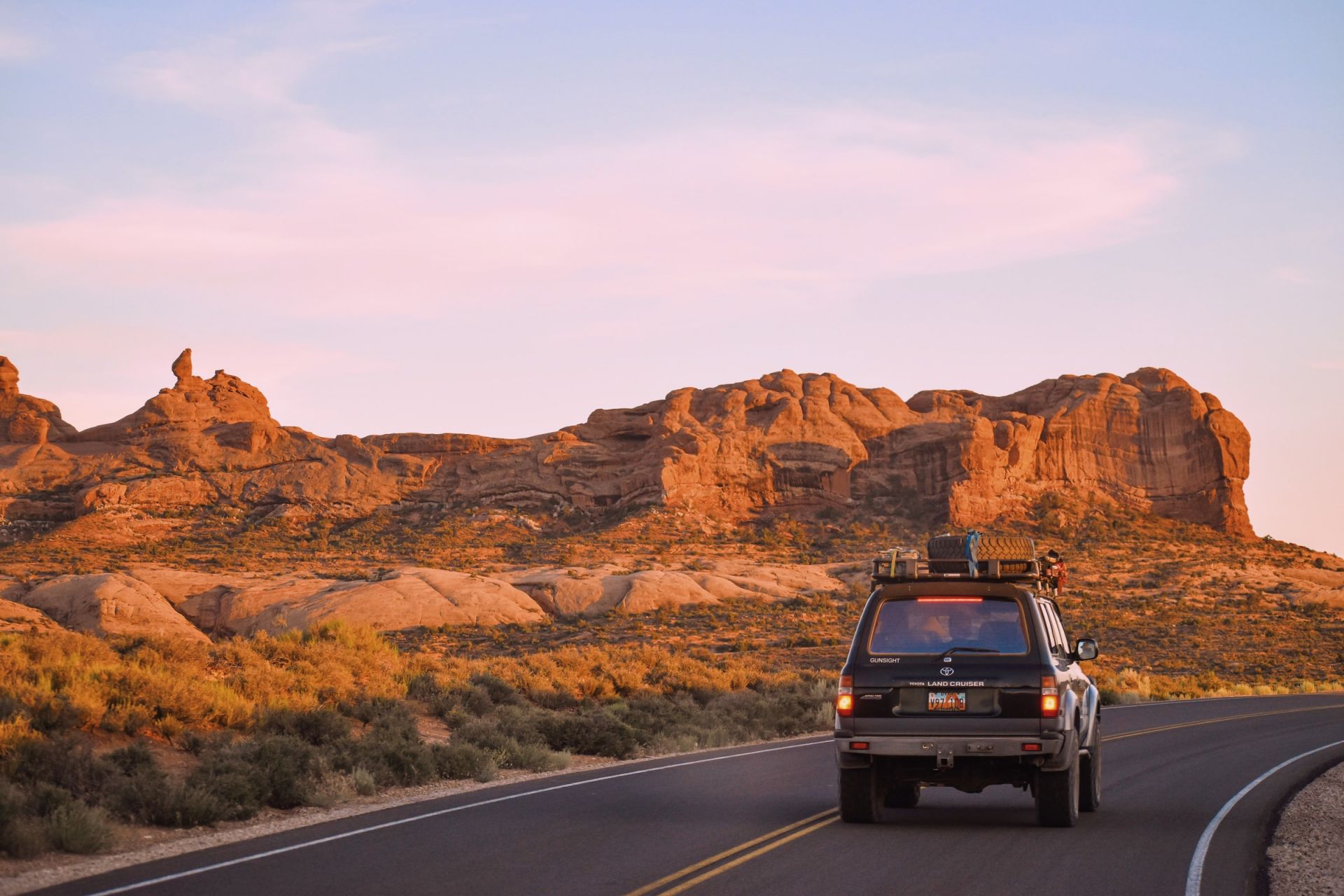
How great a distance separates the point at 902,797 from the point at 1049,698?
296 centimetres

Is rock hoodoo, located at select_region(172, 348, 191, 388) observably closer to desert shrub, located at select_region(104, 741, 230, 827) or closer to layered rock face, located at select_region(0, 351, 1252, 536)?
layered rock face, located at select_region(0, 351, 1252, 536)

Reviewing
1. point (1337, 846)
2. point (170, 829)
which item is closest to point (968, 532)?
point (1337, 846)

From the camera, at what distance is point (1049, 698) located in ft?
38.2

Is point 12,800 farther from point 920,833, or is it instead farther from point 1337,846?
point 1337,846

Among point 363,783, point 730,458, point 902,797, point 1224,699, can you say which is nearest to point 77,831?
point 363,783

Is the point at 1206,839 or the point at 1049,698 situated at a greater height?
the point at 1049,698

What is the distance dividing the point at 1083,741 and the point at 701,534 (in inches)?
2915

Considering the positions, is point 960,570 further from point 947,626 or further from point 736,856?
point 736,856

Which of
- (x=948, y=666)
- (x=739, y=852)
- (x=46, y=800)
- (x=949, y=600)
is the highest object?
(x=949, y=600)

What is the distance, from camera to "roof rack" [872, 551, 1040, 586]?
1244cm

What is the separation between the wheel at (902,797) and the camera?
1395 centimetres

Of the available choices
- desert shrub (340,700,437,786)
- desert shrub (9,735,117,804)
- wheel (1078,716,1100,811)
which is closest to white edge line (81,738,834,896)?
desert shrub (340,700,437,786)

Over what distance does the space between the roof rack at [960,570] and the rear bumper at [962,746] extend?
1485mm

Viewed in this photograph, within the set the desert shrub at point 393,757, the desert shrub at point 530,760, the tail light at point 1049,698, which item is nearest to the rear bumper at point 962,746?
the tail light at point 1049,698
